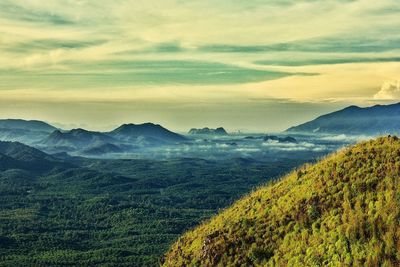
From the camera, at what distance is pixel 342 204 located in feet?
130

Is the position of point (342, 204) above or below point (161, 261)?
above

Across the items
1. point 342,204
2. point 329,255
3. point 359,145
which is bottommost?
point 329,255

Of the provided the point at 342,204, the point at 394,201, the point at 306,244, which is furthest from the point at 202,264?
the point at 394,201

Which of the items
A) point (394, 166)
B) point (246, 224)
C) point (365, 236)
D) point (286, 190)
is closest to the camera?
point (365, 236)

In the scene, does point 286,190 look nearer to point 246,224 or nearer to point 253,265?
point 246,224

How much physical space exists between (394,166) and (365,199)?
393 cm

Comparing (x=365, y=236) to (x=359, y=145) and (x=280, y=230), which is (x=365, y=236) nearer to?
(x=280, y=230)

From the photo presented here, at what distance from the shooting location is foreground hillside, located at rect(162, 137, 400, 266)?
117 ft

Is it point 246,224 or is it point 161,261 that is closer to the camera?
point 246,224

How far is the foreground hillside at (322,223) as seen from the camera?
3553 cm

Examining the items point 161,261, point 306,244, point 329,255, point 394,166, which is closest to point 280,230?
point 306,244

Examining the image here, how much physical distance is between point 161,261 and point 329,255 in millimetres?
19640

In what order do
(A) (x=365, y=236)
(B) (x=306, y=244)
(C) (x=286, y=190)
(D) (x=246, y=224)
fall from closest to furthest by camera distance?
1. (A) (x=365, y=236)
2. (B) (x=306, y=244)
3. (D) (x=246, y=224)
4. (C) (x=286, y=190)

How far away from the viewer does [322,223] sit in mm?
39156
